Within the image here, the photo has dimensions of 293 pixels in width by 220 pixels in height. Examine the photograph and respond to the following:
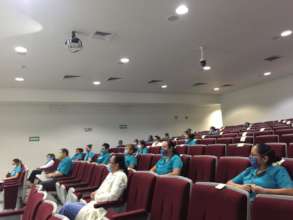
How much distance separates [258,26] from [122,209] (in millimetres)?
4659

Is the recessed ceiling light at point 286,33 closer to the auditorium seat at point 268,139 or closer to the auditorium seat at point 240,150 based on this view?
the auditorium seat at point 268,139

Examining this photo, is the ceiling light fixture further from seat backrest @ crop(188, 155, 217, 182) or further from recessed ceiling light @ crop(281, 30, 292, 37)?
recessed ceiling light @ crop(281, 30, 292, 37)

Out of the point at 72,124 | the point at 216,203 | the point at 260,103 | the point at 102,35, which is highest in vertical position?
the point at 102,35

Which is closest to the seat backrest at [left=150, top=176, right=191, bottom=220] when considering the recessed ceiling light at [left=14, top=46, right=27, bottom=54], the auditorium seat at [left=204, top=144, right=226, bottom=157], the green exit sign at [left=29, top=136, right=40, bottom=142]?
the auditorium seat at [left=204, top=144, right=226, bottom=157]

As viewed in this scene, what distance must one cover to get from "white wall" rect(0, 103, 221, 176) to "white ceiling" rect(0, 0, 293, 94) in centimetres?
190

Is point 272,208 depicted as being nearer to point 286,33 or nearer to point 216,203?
point 216,203

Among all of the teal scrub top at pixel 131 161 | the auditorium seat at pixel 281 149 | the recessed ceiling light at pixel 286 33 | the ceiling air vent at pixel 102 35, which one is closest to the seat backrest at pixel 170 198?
the auditorium seat at pixel 281 149

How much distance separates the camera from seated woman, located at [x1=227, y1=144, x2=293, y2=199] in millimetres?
1954

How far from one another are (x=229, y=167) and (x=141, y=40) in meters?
3.78

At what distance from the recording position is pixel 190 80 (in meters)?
10.0

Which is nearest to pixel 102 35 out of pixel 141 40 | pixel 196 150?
pixel 141 40

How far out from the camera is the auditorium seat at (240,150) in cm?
353

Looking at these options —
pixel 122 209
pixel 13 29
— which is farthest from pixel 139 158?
pixel 13 29

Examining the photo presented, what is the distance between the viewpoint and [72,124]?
454 inches
